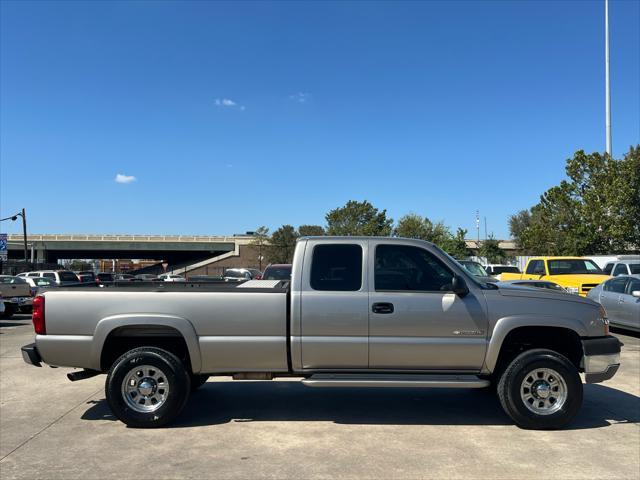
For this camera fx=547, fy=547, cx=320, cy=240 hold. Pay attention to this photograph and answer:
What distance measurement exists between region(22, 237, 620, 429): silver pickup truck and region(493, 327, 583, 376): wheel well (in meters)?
0.08

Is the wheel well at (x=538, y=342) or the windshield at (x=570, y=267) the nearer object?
the wheel well at (x=538, y=342)

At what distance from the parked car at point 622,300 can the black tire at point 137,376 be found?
10696mm

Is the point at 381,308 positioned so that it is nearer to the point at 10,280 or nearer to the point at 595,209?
the point at 10,280

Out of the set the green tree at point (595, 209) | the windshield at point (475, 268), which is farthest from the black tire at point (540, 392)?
the green tree at point (595, 209)

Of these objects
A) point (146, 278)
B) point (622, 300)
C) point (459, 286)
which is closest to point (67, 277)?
point (146, 278)

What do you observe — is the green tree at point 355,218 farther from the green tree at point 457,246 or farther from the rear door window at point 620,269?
the rear door window at point 620,269

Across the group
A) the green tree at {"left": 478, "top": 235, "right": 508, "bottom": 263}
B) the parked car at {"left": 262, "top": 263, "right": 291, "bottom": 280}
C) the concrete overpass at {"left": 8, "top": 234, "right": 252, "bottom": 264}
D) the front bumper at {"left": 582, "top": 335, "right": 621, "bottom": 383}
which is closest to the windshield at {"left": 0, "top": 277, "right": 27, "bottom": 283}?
the parked car at {"left": 262, "top": 263, "right": 291, "bottom": 280}

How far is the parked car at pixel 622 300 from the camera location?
1260cm

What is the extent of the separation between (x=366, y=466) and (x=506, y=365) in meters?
2.13

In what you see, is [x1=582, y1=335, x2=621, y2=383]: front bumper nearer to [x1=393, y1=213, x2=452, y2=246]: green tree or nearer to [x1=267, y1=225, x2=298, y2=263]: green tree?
[x1=393, y1=213, x2=452, y2=246]: green tree

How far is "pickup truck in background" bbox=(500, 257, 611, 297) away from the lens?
1638 centimetres

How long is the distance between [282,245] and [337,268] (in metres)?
66.9

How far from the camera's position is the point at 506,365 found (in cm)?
593

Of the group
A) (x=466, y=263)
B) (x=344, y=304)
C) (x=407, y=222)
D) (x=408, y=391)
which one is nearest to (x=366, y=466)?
(x=344, y=304)
